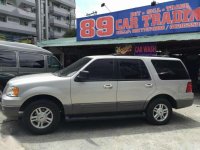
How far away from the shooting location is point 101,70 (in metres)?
7.33

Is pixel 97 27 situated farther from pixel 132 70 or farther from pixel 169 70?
pixel 132 70

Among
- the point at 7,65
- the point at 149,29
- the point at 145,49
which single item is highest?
the point at 149,29

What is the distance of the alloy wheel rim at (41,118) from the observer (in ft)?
22.1

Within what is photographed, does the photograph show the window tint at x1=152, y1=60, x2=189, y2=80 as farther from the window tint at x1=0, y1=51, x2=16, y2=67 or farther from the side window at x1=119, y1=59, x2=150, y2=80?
the window tint at x1=0, y1=51, x2=16, y2=67

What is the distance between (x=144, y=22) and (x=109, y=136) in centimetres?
934

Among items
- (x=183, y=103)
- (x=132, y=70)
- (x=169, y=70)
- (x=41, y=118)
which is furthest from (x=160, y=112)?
(x=41, y=118)

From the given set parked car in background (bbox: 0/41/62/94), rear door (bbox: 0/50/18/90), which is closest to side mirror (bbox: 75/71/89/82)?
parked car in background (bbox: 0/41/62/94)

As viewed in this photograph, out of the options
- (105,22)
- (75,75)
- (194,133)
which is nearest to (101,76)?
(75,75)

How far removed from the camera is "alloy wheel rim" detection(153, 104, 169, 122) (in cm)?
779

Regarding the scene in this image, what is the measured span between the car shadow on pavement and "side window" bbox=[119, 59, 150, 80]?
3.97 ft

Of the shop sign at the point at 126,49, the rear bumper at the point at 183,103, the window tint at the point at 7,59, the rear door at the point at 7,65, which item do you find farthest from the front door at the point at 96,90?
the shop sign at the point at 126,49

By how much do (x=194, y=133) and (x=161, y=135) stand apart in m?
0.83

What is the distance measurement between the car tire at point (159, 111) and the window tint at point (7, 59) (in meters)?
4.64

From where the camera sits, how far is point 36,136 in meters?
6.67
